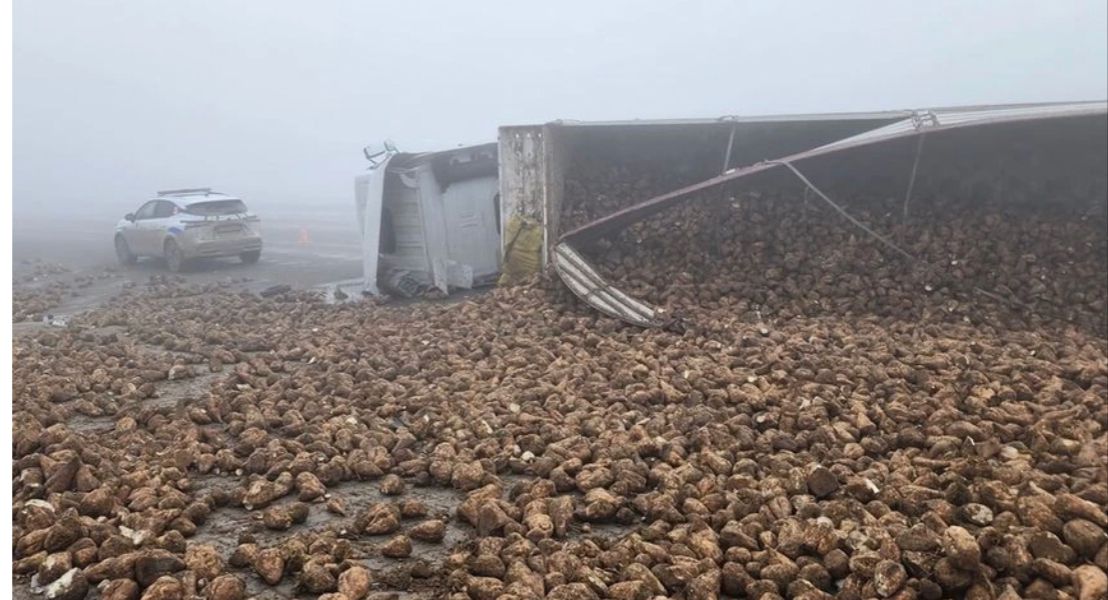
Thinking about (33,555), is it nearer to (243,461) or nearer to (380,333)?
(243,461)

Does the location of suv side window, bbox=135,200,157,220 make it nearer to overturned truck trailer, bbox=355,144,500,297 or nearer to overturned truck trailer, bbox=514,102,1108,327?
overturned truck trailer, bbox=355,144,500,297

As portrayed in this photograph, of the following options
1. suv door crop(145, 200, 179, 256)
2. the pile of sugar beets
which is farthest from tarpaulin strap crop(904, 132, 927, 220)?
suv door crop(145, 200, 179, 256)

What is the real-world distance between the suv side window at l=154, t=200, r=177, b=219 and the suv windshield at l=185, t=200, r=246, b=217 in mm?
390

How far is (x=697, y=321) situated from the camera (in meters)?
7.28

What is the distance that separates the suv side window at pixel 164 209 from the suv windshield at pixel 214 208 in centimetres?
39

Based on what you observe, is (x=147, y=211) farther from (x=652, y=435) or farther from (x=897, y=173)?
(x=652, y=435)

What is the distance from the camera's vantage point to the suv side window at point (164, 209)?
15364 mm

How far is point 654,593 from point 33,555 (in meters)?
2.52

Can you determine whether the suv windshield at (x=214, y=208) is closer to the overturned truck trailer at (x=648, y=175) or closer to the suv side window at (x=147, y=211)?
the suv side window at (x=147, y=211)

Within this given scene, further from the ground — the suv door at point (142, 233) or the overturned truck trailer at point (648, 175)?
the overturned truck trailer at point (648, 175)

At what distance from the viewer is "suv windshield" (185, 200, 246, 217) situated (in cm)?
1515

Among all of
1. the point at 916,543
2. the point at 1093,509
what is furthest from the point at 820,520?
the point at 1093,509

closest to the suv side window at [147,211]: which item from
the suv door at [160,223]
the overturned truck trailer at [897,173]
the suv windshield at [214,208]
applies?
the suv door at [160,223]

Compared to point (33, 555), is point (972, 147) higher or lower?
higher
